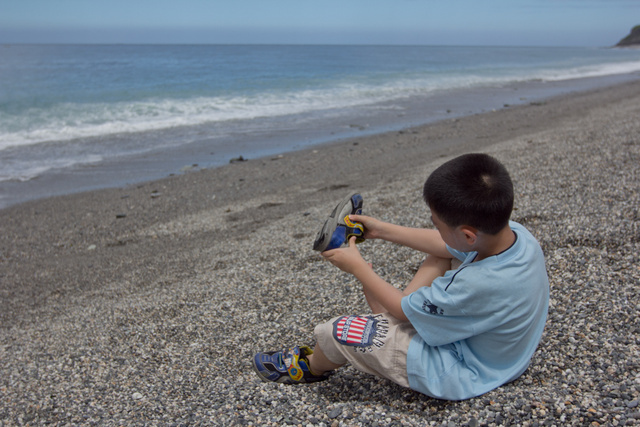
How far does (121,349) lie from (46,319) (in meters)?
1.50

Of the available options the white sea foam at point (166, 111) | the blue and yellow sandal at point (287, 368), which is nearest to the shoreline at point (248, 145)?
the white sea foam at point (166, 111)

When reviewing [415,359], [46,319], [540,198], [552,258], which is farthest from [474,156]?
[46,319]

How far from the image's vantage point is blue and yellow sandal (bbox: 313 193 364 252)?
2713 mm

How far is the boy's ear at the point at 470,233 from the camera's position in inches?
89.5

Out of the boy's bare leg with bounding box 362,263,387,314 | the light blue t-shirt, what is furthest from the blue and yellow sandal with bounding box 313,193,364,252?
the light blue t-shirt

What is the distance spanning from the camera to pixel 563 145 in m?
8.29

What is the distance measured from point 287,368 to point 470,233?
1.43 metres

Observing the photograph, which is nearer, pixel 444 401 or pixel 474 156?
pixel 474 156

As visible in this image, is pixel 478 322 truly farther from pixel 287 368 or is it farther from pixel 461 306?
pixel 287 368

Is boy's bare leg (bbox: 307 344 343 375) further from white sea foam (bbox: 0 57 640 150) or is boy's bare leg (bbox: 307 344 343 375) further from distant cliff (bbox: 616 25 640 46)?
distant cliff (bbox: 616 25 640 46)

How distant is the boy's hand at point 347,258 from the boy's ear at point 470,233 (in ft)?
1.80

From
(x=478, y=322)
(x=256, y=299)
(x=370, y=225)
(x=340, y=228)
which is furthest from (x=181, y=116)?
(x=478, y=322)

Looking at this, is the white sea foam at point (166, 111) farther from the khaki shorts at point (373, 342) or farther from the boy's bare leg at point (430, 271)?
the boy's bare leg at point (430, 271)

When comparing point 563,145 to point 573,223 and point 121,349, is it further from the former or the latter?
point 121,349
